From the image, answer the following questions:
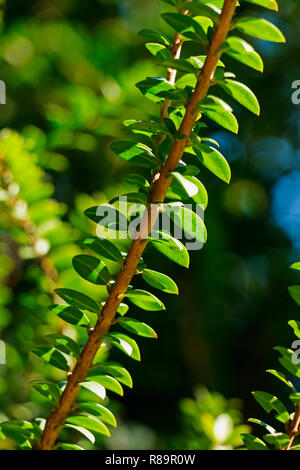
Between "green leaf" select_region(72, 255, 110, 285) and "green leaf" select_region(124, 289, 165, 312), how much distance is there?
0.03m

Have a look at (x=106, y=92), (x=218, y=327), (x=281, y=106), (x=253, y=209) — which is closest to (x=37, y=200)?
(x=106, y=92)

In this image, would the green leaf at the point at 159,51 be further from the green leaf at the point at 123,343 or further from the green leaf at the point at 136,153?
the green leaf at the point at 123,343

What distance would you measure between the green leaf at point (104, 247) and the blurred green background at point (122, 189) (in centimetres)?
25

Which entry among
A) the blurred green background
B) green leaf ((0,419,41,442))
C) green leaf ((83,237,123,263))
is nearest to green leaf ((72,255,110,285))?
green leaf ((83,237,123,263))

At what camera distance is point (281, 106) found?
4.27 ft

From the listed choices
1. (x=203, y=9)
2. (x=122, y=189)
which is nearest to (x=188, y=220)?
(x=203, y=9)

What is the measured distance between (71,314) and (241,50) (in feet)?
0.69

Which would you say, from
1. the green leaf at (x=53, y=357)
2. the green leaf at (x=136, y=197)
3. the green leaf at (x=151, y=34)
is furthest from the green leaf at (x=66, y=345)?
the green leaf at (x=151, y=34)

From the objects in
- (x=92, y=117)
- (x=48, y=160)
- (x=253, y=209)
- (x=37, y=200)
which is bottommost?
(x=37, y=200)

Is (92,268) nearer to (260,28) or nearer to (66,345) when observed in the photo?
(66,345)

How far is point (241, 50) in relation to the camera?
288mm

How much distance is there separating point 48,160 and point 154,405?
60cm

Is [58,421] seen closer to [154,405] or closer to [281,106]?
[154,405]

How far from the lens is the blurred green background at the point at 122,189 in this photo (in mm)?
754
